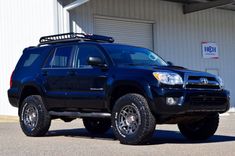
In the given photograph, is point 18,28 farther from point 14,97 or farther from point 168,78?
point 168,78

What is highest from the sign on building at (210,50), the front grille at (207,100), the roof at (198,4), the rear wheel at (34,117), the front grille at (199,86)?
the roof at (198,4)

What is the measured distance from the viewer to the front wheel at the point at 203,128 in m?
10.2

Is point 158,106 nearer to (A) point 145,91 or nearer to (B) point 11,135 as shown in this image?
(A) point 145,91

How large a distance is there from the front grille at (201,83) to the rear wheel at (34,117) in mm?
3216

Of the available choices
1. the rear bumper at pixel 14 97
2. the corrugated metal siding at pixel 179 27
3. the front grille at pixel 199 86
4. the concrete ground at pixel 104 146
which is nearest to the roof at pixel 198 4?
the corrugated metal siding at pixel 179 27

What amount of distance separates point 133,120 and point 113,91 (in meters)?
0.69

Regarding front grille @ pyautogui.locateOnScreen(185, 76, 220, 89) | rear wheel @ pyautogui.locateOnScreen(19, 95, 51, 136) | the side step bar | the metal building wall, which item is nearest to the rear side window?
rear wheel @ pyautogui.locateOnScreen(19, 95, 51, 136)

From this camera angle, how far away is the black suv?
8875 millimetres

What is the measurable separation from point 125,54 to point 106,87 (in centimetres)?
92

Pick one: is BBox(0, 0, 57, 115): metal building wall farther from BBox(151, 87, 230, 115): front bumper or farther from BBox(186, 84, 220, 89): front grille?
BBox(151, 87, 230, 115): front bumper

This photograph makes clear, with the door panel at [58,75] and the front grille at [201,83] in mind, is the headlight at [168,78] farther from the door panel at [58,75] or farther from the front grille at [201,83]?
the door panel at [58,75]

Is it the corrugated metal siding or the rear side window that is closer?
the rear side window

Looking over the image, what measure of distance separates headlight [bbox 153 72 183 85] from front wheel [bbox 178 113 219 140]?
4.81 feet

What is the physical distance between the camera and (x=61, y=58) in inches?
424
